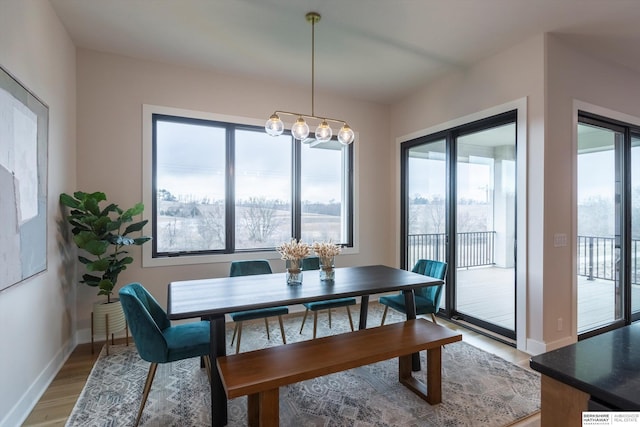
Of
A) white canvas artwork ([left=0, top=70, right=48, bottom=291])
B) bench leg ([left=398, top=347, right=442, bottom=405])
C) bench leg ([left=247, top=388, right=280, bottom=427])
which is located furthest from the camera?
bench leg ([left=398, top=347, right=442, bottom=405])

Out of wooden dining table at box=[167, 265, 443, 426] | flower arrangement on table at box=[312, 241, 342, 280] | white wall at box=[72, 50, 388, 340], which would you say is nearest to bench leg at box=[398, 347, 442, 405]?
wooden dining table at box=[167, 265, 443, 426]

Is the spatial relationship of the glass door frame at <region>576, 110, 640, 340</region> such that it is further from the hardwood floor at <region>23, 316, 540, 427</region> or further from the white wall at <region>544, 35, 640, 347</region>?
the hardwood floor at <region>23, 316, 540, 427</region>

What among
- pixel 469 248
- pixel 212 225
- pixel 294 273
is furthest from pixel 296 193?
pixel 469 248

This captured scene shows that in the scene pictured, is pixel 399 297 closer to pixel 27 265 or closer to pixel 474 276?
pixel 474 276

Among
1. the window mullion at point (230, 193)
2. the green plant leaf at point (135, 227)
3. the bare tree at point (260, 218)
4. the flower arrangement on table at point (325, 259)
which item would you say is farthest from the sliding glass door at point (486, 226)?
the green plant leaf at point (135, 227)

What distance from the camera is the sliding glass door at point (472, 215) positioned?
3.52 meters

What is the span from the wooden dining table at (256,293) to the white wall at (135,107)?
4.31 ft

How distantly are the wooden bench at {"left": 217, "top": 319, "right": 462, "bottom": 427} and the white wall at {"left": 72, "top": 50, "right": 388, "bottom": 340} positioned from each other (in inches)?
84.3

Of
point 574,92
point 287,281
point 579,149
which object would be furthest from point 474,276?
point 287,281

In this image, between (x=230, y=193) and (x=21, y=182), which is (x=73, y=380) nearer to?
(x=21, y=182)

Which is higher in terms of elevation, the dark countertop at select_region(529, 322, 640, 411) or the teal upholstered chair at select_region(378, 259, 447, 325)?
the dark countertop at select_region(529, 322, 640, 411)

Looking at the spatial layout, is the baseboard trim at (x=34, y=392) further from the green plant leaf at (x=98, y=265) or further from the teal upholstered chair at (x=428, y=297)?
the teal upholstered chair at (x=428, y=297)

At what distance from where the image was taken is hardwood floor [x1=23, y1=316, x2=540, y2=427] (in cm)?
212

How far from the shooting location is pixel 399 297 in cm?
338
